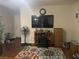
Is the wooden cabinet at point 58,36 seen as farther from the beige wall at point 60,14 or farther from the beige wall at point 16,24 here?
the beige wall at point 16,24

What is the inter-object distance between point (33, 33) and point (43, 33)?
70cm

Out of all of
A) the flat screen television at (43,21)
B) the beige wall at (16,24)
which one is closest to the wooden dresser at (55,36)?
the flat screen television at (43,21)

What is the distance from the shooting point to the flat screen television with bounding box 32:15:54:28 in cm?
781

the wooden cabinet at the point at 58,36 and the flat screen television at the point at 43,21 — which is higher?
the flat screen television at the point at 43,21

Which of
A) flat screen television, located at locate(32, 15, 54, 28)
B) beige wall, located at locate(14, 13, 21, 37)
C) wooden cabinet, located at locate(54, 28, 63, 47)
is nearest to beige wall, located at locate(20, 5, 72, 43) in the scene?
flat screen television, located at locate(32, 15, 54, 28)

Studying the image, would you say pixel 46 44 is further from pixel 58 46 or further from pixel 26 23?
pixel 26 23

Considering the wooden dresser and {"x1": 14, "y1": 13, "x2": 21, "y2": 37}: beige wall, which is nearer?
the wooden dresser

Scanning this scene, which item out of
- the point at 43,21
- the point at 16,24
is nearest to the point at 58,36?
the point at 43,21

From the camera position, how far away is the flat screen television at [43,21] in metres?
7.81

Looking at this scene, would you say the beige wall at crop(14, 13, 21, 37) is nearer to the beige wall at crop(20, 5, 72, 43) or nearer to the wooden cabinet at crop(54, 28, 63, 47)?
the beige wall at crop(20, 5, 72, 43)

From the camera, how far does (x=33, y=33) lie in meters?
7.92

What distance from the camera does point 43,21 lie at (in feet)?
25.7

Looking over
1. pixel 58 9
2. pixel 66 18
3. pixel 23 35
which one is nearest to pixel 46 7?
pixel 58 9

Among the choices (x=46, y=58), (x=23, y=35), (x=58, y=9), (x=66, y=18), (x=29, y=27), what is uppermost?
(x=58, y=9)
